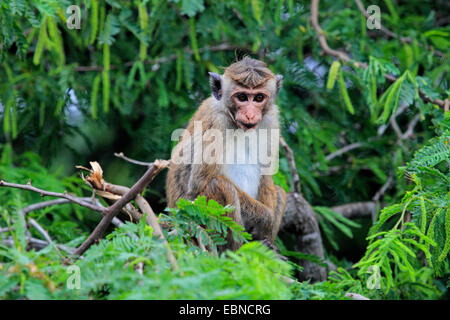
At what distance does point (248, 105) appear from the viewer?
236 inches

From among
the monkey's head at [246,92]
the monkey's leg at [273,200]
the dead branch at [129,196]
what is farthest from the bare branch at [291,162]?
the dead branch at [129,196]

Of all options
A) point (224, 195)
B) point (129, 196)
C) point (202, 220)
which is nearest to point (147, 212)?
point (129, 196)

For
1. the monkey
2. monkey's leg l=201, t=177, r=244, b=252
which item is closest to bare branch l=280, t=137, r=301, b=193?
the monkey

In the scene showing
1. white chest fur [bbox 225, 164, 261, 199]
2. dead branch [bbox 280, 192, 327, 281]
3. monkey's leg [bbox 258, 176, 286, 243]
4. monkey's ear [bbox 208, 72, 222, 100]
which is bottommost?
dead branch [bbox 280, 192, 327, 281]

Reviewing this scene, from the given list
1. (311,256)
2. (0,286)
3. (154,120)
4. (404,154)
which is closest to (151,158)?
(154,120)

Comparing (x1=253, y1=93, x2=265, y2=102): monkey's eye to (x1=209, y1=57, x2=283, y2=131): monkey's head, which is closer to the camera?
(x1=209, y1=57, x2=283, y2=131): monkey's head

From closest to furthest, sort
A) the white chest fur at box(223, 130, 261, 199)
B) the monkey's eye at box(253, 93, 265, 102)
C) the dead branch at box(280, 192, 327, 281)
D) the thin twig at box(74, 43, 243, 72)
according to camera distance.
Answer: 1. the monkey's eye at box(253, 93, 265, 102)
2. the white chest fur at box(223, 130, 261, 199)
3. the dead branch at box(280, 192, 327, 281)
4. the thin twig at box(74, 43, 243, 72)

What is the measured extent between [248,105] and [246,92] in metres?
0.15

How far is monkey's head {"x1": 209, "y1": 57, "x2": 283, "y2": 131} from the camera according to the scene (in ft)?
19.5

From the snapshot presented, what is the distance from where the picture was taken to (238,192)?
20.2 feet

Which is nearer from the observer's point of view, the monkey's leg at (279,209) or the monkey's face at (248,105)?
the monkey's face at (248,105)

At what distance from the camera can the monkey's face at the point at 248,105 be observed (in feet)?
19.3

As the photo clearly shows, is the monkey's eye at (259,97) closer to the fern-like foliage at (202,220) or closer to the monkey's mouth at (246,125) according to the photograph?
the monkey's mouth at (246,125)

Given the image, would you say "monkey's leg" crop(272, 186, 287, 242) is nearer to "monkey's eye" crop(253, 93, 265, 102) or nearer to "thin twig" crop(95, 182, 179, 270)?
"monkey's eye" crop(253, 93, 265, 102)
